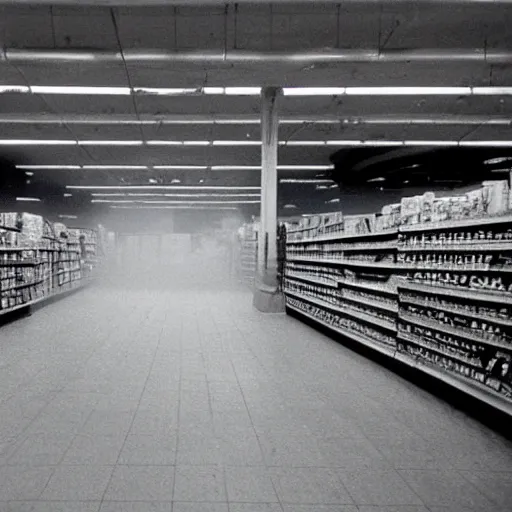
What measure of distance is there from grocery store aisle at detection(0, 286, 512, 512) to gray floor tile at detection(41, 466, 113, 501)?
0.4 inches

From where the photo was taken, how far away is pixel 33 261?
430 inches

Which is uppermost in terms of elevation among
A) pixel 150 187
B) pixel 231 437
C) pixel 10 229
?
pixel 150 187

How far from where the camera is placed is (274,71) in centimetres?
852

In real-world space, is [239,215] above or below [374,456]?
above

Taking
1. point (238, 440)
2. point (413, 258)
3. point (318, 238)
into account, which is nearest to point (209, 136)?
point (318, 238)

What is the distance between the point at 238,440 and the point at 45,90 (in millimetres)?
8847

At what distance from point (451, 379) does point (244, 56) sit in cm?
577

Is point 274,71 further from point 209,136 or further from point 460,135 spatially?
point 460,135

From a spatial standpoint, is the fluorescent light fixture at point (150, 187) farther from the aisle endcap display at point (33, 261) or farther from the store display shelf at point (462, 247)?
the store display shelf at point (462, 247)

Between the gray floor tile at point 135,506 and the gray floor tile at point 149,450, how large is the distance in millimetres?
493

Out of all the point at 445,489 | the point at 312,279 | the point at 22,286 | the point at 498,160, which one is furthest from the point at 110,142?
the point at 445,489

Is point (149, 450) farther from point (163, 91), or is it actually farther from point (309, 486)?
point (163, 91)

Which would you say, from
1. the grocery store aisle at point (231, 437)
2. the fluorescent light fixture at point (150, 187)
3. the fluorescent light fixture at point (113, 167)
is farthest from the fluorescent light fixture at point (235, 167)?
the grocery store aisle at point (231, 437)

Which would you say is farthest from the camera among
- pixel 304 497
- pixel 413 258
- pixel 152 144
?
pixel 152 144
